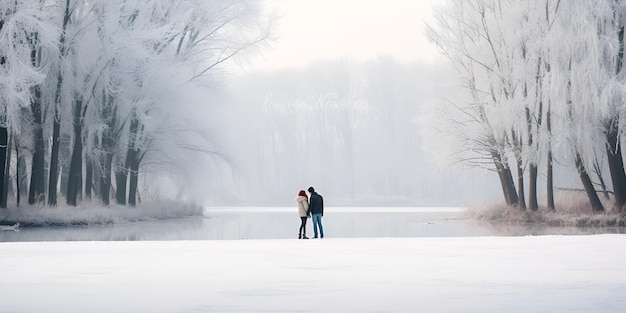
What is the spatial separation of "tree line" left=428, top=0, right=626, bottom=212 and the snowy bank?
14140 mm

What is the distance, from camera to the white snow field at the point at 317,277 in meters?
10.0

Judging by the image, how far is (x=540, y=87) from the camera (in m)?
34.2

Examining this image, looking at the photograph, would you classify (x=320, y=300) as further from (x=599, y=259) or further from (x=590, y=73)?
(x=590, y=73)

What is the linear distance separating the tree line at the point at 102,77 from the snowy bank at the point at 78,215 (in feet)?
3.32

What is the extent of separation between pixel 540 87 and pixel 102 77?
1668cm

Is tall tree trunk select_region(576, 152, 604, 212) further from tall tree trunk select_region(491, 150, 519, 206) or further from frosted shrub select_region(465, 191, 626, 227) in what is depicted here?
tall tree trunk select_region(491, 150, 519, 206)

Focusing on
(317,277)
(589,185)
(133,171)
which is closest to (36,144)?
(133,171)

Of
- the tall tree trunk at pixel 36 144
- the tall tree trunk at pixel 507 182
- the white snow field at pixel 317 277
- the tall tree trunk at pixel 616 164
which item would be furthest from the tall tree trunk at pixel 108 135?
the tall tree trunk at pixel 616 164

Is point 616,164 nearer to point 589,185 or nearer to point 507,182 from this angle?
point 589,185

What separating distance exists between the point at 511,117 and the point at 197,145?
1638 centimetres

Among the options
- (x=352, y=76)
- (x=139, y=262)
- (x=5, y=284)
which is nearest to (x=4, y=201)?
(x=139, y=262)

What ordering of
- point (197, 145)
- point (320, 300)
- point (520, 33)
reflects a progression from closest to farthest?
point (320, 300), point (520, 33), point (197, 145)

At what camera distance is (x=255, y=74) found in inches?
3349

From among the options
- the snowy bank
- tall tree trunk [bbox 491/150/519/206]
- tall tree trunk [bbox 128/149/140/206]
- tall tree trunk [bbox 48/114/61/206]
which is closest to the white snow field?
the snowy bank
